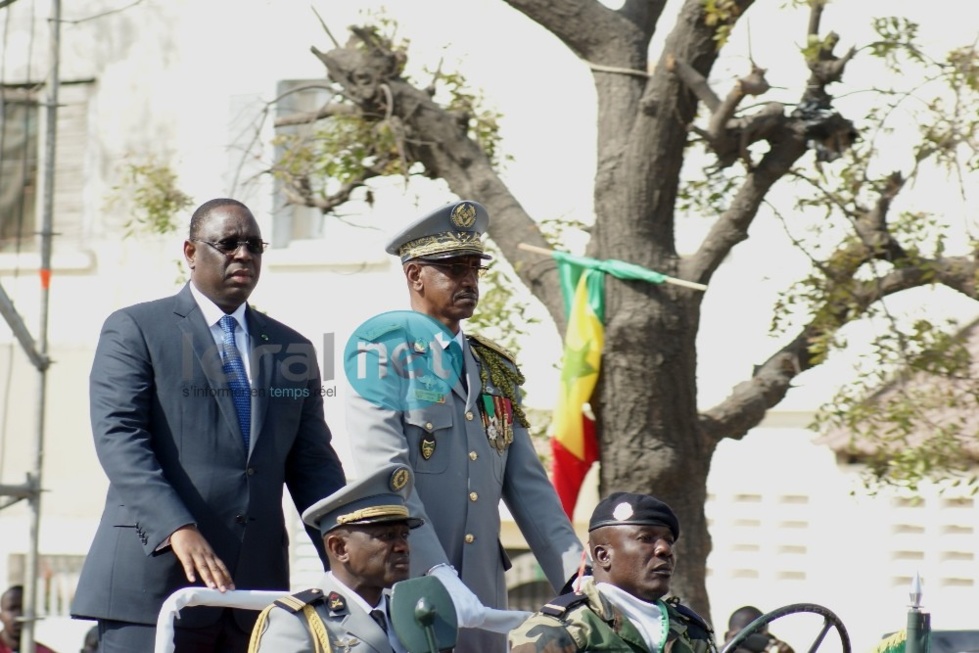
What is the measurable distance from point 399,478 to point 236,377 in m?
0.70

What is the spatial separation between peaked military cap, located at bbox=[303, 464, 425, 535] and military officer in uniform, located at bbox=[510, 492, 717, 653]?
0.42m

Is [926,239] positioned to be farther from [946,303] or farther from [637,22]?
[946,303]

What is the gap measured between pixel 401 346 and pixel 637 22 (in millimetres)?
3884

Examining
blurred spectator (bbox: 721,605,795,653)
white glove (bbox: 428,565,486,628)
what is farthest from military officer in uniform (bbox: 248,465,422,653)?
blurred spectator (bbox: 721,605,795,653)

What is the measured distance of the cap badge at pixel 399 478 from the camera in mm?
4297

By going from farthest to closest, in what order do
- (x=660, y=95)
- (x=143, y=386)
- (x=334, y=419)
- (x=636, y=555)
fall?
(x=334, y=419), (x=660, y=95), (x=143, y=386), (x=636, y=555)

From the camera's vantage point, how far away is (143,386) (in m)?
4.64

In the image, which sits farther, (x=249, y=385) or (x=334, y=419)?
(x=334, y=419)

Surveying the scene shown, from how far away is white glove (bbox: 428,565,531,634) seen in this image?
4.37m

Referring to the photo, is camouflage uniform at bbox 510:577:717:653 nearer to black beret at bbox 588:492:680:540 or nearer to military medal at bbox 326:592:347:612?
black beret at bbox 588:492:680:540

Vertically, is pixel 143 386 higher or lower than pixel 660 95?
lower

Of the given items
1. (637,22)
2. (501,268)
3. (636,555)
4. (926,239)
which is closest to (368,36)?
(637,22)

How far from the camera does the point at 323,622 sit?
407cm

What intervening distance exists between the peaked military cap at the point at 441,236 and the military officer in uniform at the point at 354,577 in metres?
0.76
